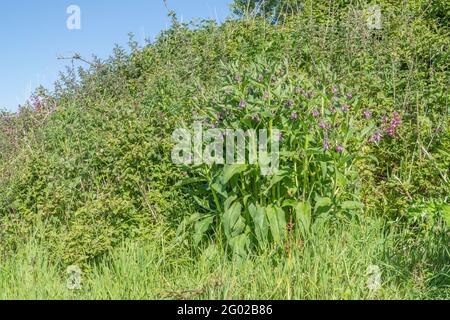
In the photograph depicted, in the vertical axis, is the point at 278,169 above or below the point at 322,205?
above

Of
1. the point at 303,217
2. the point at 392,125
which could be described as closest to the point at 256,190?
the point at 303,217

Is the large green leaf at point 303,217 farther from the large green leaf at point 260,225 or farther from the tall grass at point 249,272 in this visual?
the large green leaf at point 260,225

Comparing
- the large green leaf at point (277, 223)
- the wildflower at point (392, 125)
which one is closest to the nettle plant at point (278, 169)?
the large green leaf at point (277, 223)

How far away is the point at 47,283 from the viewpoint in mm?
4039

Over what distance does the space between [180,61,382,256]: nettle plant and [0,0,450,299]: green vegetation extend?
0.01m

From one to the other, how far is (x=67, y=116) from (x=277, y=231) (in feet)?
12.6

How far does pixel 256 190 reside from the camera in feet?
13.9

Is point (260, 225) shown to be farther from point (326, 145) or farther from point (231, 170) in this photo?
point (326, 145)

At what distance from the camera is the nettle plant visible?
13.4 feet

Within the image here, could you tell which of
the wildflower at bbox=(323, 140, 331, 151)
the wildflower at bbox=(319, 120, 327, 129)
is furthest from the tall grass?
the wildflower at bbox=(319, 120, 327, 129)

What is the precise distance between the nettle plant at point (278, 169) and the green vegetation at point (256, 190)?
1 centimetres

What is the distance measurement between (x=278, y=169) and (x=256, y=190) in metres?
0.23

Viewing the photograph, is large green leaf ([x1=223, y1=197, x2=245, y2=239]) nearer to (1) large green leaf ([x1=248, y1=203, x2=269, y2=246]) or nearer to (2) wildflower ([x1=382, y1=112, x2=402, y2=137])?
(1) large green leaf ([x1=248, y1=203, x2=269, y2=246])

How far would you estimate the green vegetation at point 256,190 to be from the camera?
153 inches
